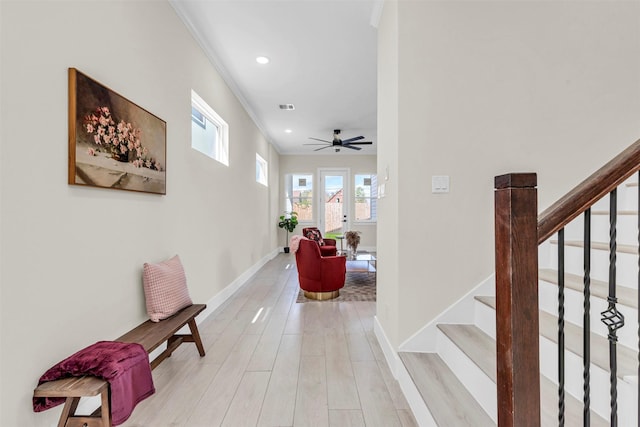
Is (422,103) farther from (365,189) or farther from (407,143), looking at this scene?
(365,189)

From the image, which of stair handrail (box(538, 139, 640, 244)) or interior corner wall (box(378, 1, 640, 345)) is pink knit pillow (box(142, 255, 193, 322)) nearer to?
interior corner wall (box(378, 1, 640, 345))

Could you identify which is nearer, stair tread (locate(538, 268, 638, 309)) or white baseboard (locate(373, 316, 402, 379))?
stair tread (locate(538, 268, 638, 309))

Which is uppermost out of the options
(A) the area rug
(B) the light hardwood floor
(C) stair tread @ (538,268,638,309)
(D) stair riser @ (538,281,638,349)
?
(C) stair tread @ (538,268,638,309)

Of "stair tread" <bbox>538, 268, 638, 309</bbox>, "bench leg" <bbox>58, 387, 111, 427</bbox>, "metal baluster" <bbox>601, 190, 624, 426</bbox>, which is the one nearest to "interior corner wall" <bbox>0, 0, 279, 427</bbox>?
"bench leg" <bbox>58, 387, 111, 427</bbox>

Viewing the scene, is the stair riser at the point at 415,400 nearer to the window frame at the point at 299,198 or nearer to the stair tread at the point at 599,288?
the stair tread at the point at 599,288

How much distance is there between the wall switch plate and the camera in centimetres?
209

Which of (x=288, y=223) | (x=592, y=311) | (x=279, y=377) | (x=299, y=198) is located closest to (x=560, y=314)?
(x=592, y=311)

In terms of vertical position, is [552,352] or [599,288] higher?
[599,288]

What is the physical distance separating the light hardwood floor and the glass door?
568 cm

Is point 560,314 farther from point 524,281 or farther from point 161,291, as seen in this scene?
point 161,291

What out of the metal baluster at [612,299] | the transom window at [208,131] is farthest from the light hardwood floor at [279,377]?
the transom window at [208,131]

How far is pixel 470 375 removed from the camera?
1.64m

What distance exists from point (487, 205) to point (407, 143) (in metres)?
0.68

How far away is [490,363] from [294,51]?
11.3 ft
